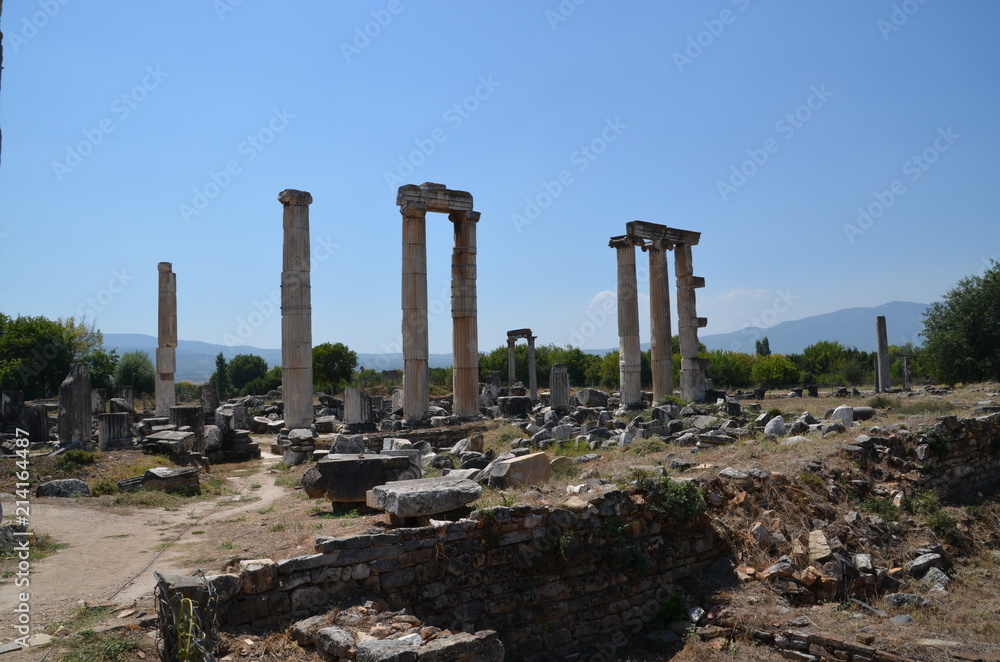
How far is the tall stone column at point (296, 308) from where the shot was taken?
2352 cm

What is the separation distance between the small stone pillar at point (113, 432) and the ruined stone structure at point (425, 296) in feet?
27.4

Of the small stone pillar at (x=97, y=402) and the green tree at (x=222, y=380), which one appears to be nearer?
the small stone pillar at (x=97, y=402)

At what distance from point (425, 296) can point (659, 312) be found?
36.0 feet

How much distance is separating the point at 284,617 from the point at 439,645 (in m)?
1.72

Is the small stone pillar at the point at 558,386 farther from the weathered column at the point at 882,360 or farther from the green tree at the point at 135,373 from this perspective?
the green tree at the point at 135,373

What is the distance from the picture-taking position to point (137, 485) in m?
14.5

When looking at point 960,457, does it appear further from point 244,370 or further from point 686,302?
point 244,370

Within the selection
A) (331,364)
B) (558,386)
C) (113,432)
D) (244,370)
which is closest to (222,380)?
(244,370)

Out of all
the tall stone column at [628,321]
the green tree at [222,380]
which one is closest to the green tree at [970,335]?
the tall stone column at [628,321]

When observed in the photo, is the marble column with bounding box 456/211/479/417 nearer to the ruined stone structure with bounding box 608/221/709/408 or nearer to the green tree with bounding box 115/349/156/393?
the ruined stone structure with bounding box 608/221/709/408

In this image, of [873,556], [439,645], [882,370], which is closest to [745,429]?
[873,556]

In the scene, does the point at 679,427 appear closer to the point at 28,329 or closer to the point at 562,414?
the point at 562,414

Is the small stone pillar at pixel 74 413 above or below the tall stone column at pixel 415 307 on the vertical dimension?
below

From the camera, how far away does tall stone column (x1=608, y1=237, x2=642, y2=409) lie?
28.2 meters
